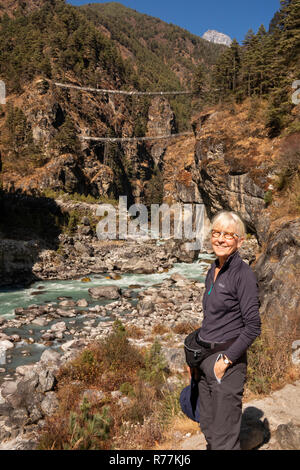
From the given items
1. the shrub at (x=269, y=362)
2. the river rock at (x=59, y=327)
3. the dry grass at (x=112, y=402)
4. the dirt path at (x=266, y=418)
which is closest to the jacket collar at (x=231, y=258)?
the dirt path at (x=266, y=418)

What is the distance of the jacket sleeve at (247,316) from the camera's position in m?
2.25

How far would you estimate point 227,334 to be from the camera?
2436 mm

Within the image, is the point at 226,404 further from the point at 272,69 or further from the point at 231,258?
the point at 272,69

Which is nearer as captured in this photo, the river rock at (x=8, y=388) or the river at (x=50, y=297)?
the river rock at (x=8, y=388)

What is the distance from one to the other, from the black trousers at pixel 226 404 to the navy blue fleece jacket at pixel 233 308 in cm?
19

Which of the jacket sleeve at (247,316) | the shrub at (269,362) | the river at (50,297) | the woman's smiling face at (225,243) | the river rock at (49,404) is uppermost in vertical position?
the woman's smiling face at (225,243)

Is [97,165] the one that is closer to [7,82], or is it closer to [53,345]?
[7,82]

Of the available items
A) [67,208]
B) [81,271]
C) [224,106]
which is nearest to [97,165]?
[67,208]

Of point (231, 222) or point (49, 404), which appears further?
point (49, 404)

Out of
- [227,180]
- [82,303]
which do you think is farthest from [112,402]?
[227,180]

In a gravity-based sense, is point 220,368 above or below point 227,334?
below

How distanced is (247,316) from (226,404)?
2.45 feet

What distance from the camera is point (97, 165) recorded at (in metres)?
56.5

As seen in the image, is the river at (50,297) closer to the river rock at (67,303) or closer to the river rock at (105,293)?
the river rock at (105,293)
